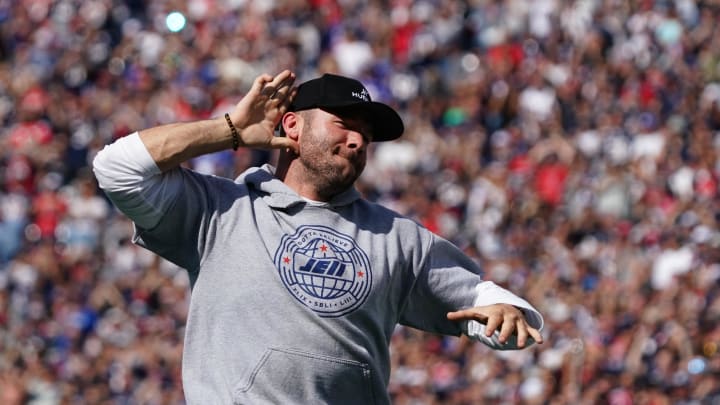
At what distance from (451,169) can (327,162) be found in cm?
1079

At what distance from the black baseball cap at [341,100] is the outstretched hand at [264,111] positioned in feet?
0.19

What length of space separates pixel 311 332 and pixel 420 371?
27.4 feet

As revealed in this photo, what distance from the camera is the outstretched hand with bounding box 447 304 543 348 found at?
14.9 ft

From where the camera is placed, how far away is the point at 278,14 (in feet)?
58.7

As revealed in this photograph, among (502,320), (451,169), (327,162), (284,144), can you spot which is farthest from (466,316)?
(451,169)

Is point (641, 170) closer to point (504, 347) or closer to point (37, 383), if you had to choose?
point (37, 383)

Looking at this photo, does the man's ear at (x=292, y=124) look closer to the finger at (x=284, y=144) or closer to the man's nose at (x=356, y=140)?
the finger at (x=284, y=144)

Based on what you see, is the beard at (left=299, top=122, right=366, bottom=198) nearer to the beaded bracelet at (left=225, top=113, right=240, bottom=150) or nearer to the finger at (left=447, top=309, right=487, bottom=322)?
the beaded bracelet at (left=225, top=113, right=240, bottom=150)

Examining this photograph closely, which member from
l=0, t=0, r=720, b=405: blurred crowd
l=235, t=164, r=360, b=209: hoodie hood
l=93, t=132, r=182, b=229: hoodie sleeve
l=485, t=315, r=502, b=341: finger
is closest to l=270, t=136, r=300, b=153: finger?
l=235, t=164, r=360, b=209: hoodie hood

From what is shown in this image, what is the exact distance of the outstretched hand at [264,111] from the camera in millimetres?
4727

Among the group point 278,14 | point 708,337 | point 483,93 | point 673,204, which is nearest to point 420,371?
point 708,337

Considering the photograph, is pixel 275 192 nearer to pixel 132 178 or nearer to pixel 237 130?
pixel 237 130

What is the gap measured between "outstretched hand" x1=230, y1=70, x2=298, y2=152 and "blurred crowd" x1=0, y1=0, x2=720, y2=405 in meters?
7.82

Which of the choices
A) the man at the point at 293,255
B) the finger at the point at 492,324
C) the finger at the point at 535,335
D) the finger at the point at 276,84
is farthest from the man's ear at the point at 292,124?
the finger at the point at 535,335
